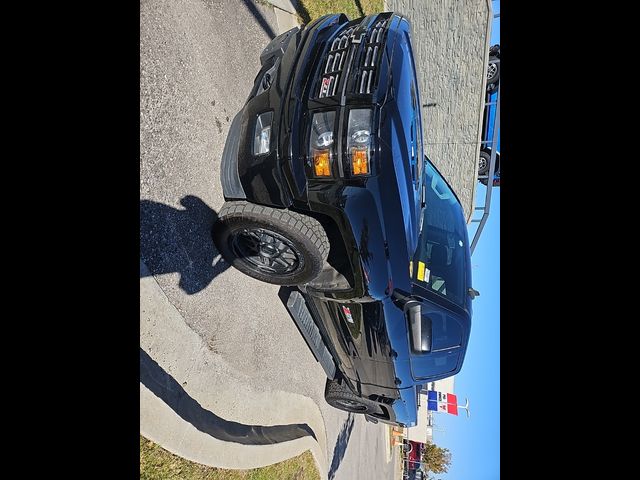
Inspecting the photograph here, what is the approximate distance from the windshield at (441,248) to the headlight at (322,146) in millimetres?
1290

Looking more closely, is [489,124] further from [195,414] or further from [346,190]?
[195,414]

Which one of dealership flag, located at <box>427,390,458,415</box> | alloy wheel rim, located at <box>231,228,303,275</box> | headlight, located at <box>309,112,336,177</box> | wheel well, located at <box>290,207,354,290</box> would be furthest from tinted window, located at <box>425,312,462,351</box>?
dealership flag, located at <box>427,390,458,415</box>

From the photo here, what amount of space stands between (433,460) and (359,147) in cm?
2476

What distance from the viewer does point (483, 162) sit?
8.20m

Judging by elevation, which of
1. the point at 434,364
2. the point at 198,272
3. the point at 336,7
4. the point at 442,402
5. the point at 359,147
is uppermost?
the point at 336,7

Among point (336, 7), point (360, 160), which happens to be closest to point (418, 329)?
point (360, 160)

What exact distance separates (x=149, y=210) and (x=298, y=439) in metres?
3.66

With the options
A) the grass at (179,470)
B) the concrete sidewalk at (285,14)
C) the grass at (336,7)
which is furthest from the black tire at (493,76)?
the grass at (179,470)

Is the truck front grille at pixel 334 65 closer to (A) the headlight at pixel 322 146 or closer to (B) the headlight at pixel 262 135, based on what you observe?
(A) the headlight at pixel 322 146

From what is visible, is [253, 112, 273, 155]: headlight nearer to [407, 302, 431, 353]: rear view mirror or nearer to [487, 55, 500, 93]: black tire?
[407, 302, 431, 353]: rear view mirror

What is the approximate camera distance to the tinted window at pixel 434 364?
408 centimetres

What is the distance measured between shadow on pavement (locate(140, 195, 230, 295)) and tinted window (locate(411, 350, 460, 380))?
213 cm
